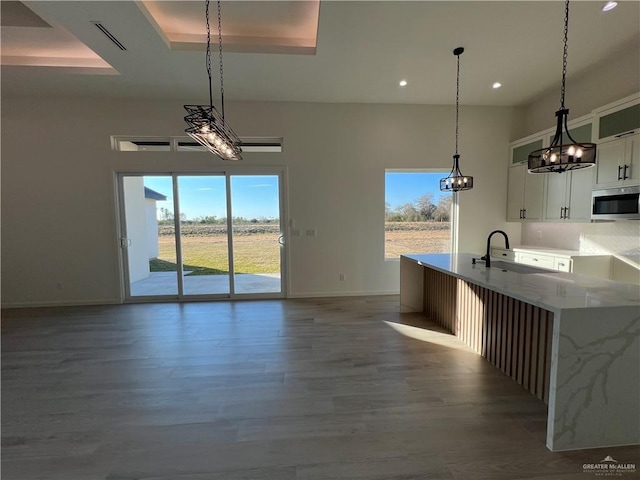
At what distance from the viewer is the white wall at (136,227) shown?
470 cm

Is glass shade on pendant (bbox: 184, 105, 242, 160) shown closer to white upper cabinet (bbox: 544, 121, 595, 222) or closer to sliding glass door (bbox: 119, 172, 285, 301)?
sliding glass door (bbox: 119, 172, 285, 301)

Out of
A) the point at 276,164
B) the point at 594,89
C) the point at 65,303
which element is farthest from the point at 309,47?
the point at 65,303

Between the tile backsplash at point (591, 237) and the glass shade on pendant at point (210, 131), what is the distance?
4877 millimetres

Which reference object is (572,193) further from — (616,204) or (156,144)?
(156,144)

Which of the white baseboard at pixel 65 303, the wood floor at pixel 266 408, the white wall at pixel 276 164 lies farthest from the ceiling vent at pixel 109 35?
the white baseboard at pixel 65 303

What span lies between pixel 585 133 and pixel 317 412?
15.5 ft

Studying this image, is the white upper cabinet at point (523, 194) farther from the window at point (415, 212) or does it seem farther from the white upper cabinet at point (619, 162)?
the window at point (415, 212)

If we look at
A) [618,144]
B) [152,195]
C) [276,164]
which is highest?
[276,164]

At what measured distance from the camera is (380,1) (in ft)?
8.27

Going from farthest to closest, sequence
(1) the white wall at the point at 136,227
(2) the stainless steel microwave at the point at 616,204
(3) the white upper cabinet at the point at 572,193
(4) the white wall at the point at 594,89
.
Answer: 1. (1) the white wall at the point at 136,227
2. (3) the white upper cabinet at the point at 572,193
3. (4) the white wall at the point at 594,89
4. (2) the stainless steel microwave at the point at 616,204

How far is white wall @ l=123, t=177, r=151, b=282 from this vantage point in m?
4.70

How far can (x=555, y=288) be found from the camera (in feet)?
6.49

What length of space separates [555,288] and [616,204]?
2.25m

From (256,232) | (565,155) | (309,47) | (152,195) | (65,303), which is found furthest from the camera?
(256,232)
